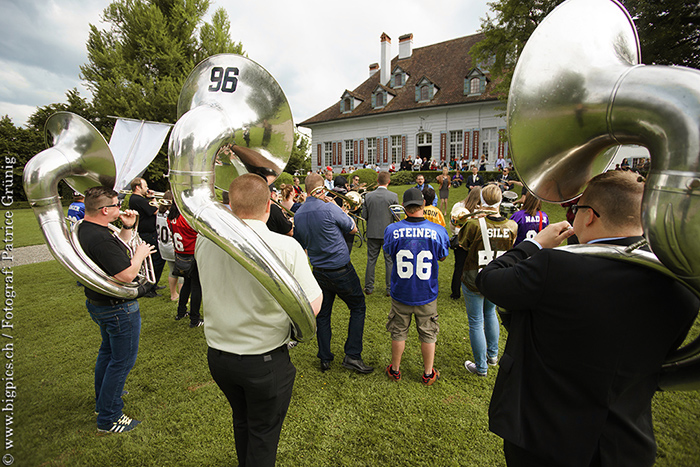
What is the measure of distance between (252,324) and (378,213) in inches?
170

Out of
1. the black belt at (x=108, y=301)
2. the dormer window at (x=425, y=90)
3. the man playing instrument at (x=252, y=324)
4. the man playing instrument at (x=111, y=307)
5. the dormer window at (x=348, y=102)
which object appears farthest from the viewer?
the dormer window at (x=348, y=102)

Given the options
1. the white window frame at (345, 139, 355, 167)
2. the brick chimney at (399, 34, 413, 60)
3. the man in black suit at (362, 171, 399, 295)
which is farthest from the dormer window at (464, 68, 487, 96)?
the man in black suit at (362, 171, 399, 295)

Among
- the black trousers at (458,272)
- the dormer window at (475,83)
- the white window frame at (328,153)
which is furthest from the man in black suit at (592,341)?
the white window frame at (328,153)

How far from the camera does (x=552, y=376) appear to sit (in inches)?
52.5

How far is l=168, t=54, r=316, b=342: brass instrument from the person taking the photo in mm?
1446

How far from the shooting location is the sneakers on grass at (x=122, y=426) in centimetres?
290

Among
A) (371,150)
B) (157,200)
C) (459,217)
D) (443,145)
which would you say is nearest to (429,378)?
(459,217)

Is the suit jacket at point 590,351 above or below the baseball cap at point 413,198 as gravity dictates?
below

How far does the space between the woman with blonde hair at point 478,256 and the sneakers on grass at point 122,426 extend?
3.37m

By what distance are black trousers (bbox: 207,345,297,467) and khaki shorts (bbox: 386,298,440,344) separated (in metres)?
1.64

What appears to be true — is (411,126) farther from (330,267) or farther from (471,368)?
(471,368)

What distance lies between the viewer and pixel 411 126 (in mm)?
27266

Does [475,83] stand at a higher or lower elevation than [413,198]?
higher

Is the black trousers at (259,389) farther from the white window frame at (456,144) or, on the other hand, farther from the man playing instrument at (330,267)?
the white window frame at (456,144)
